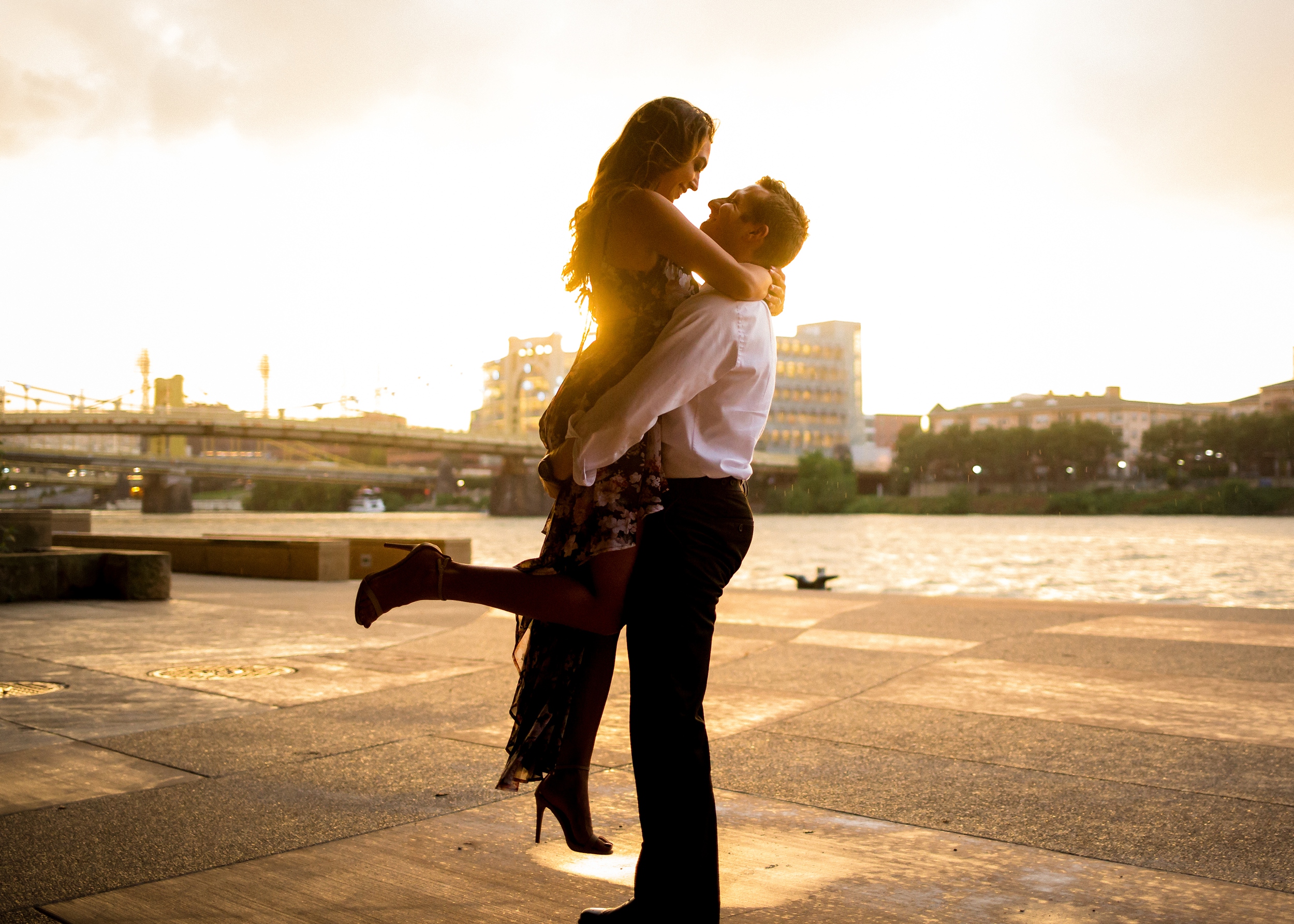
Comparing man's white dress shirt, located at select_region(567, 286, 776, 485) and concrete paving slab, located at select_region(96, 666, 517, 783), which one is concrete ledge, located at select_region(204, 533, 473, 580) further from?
man's white dress shirt, located at select_region(567, 286, 776, 485)

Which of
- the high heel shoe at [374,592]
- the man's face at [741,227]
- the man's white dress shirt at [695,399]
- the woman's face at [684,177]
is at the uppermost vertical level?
the woman's face at [684,177]

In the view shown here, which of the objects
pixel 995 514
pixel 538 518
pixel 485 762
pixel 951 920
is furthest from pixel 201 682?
pixel 995 514

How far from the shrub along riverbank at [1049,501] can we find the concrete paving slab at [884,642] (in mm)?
62453

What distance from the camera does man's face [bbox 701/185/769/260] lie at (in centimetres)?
198

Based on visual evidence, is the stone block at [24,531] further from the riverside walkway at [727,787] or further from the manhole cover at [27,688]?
the manhole cover at [27,688]

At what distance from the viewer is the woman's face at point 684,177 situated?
1999 millimetres

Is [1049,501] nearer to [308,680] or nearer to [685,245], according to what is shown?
[308,680]

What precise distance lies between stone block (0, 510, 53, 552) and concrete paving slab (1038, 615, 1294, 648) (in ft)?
24.3

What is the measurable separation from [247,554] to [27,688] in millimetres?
7958

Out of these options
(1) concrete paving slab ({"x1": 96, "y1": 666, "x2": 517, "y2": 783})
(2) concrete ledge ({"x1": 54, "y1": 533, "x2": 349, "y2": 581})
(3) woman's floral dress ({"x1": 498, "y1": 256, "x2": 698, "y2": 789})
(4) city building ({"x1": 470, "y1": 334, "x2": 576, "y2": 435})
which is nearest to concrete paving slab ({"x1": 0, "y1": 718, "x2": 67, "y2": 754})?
(1) concrete paving slab ({"x1": 96, "y1": 666, "x2": 517, "y2": 783})

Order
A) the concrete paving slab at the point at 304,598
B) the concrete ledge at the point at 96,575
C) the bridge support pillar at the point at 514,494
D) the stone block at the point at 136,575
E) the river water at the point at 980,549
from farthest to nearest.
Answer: the bridge support pillar at the point at 514,494, the river water at the point at 980,549, the stone block at the point at 136,575, the concrete ledge at the point at 96,575, the concrete paving slab at the point at 304,598

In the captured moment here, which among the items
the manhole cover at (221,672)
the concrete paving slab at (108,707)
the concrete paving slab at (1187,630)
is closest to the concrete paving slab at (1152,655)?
the concrete paving slab at (1187,630)

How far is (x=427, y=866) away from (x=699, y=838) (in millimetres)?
785

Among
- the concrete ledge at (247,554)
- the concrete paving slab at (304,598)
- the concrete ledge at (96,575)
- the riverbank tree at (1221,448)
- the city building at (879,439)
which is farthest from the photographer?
the city building at (879,439)
